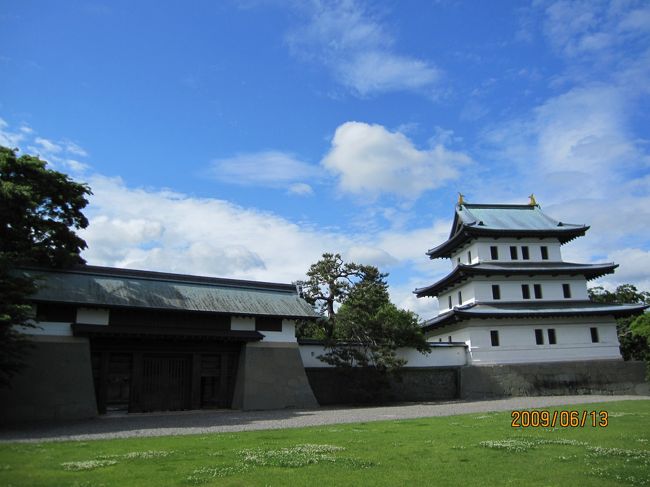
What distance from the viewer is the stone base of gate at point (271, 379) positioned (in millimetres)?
23250

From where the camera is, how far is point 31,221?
21.5 metres

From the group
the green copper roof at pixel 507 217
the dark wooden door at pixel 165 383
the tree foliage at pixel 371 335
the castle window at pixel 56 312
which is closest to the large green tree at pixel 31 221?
the castle window at pixel 56 312

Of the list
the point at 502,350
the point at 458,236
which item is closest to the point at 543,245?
the point at 458,236

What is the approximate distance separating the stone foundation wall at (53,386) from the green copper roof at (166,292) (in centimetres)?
206

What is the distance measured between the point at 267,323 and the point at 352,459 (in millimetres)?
15968

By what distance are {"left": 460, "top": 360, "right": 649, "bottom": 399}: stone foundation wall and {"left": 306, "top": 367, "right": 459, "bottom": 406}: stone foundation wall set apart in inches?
85.8

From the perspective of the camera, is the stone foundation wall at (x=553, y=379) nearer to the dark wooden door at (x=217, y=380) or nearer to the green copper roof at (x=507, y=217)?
the green copper roof at (x=507, y=217)

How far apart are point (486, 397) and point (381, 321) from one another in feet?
27.8

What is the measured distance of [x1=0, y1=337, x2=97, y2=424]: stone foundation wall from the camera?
1847cm

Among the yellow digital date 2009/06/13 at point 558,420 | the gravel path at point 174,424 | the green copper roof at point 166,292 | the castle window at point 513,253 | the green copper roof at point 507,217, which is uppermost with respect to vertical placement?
the green copper roof at point 507,217

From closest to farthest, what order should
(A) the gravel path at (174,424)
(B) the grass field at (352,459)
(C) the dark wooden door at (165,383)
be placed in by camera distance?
(B) the grass field at (352,459) → (A) the gravel path at (174,424) → (C) the dark wooden door at (165,383)

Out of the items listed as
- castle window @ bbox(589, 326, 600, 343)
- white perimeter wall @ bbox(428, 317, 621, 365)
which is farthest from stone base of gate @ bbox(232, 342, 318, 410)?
castle window @ bbox(589, 326, 600, 343)

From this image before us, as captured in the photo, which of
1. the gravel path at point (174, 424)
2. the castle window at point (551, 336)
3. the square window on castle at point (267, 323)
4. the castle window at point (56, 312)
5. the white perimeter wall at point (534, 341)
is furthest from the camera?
the castle window at point (551, 336)

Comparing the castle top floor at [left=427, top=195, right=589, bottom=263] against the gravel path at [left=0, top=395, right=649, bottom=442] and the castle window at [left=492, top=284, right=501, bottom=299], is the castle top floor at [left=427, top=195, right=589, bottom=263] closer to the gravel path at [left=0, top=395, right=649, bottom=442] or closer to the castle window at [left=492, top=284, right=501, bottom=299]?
the castle window at [left=492, top=284, right=501, bottom=299]
